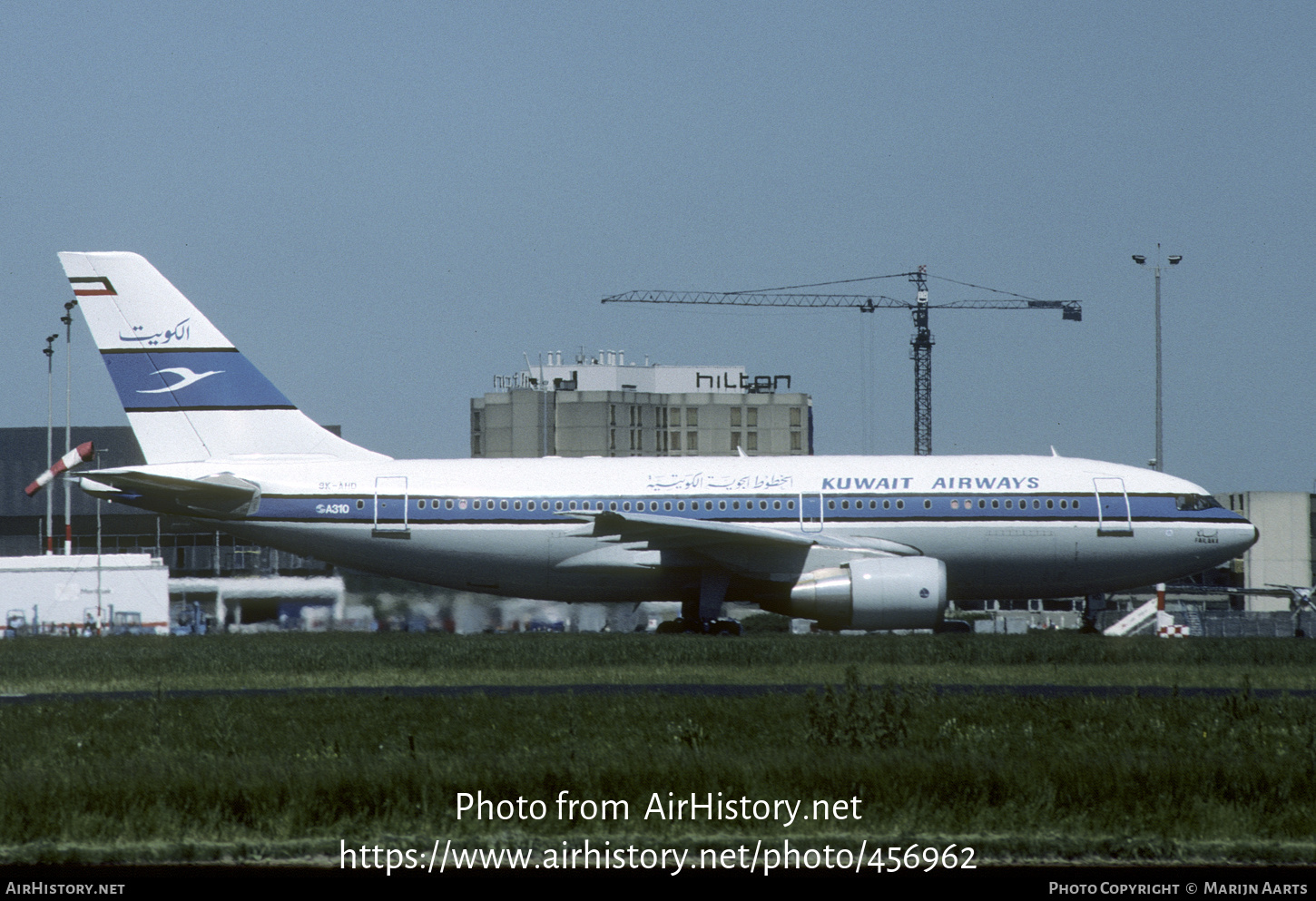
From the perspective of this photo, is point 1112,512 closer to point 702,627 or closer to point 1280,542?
point 702,627

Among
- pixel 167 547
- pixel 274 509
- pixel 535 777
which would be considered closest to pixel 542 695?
pixel 535 777

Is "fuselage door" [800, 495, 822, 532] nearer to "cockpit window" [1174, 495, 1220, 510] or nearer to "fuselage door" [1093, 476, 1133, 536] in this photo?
"fuselage door" [1093, 476, 1133, 536]

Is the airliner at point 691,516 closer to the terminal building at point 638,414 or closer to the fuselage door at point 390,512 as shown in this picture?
the fuselage door at point 390,512

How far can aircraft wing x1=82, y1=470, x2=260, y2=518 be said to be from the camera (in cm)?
3338

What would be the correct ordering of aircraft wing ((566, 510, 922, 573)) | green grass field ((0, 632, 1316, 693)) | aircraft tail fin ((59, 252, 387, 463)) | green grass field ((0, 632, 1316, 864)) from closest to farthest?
green grass field ((0, 632, 1316, 864)) → green grass field ((0, 632, 1316, 693)) → aircraft wing ((566, 510, 922, 573)) → aircraft tail fin ((59, 252, 387, 463))

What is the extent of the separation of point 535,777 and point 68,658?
1985 centimetres

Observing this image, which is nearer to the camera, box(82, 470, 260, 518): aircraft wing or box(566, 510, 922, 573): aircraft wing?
box(566, 510, 922, 573): aircraft wing

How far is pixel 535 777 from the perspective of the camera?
13.3m

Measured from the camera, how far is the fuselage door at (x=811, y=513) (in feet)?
109

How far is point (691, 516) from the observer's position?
33438mm

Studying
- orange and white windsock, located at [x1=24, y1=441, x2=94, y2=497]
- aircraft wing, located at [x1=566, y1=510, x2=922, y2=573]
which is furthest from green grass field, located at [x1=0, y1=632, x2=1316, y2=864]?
orange and white windsock, located at [x1=24, y1=441, x2=94, y2=497]

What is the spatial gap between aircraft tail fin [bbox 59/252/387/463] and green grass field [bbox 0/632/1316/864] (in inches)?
443

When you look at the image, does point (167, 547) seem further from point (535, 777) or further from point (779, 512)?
point (535, 777)

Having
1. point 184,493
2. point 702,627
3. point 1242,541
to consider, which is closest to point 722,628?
point 702,627
